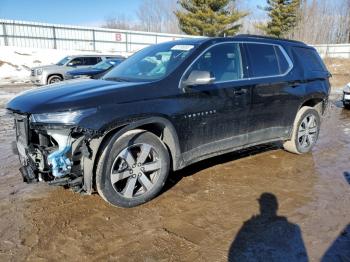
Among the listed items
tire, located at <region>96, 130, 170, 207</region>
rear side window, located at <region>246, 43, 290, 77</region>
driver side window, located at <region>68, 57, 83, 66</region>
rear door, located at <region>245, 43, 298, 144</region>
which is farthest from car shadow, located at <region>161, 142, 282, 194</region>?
driver side window, located at <region>68, 57, 83, 66</region>

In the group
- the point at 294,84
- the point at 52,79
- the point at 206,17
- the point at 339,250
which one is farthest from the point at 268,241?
the point at 206,17

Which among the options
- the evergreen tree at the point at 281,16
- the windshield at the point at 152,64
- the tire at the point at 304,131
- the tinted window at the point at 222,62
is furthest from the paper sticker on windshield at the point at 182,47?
the evergreen tree at the point at 281,16

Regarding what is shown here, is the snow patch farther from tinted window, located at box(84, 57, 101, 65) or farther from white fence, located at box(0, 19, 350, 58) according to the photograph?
tinted window, located at box(84, 57, 101, 65)

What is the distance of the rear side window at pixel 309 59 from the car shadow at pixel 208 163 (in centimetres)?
155

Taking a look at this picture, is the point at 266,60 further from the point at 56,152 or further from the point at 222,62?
the point at 56,152

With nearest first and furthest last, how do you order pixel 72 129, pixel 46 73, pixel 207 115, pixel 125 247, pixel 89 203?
1. pixel 125 247
2. pixel 72 129
3. pixel 89 203
4. pixel 207 115
5. pixel 46 73

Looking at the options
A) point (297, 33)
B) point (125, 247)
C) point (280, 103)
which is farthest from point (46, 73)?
point (297, 33)

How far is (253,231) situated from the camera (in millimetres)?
3355

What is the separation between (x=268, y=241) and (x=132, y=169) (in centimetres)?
157

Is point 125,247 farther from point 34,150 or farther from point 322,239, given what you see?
point 322,239

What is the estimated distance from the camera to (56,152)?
11.1ft

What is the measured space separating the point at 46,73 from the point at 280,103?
527 inches

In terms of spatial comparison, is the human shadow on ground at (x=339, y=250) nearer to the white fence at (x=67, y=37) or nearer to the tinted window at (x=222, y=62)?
the tinted window at (x=222, y=62)

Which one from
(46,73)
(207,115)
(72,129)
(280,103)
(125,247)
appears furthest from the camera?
(46,73)
